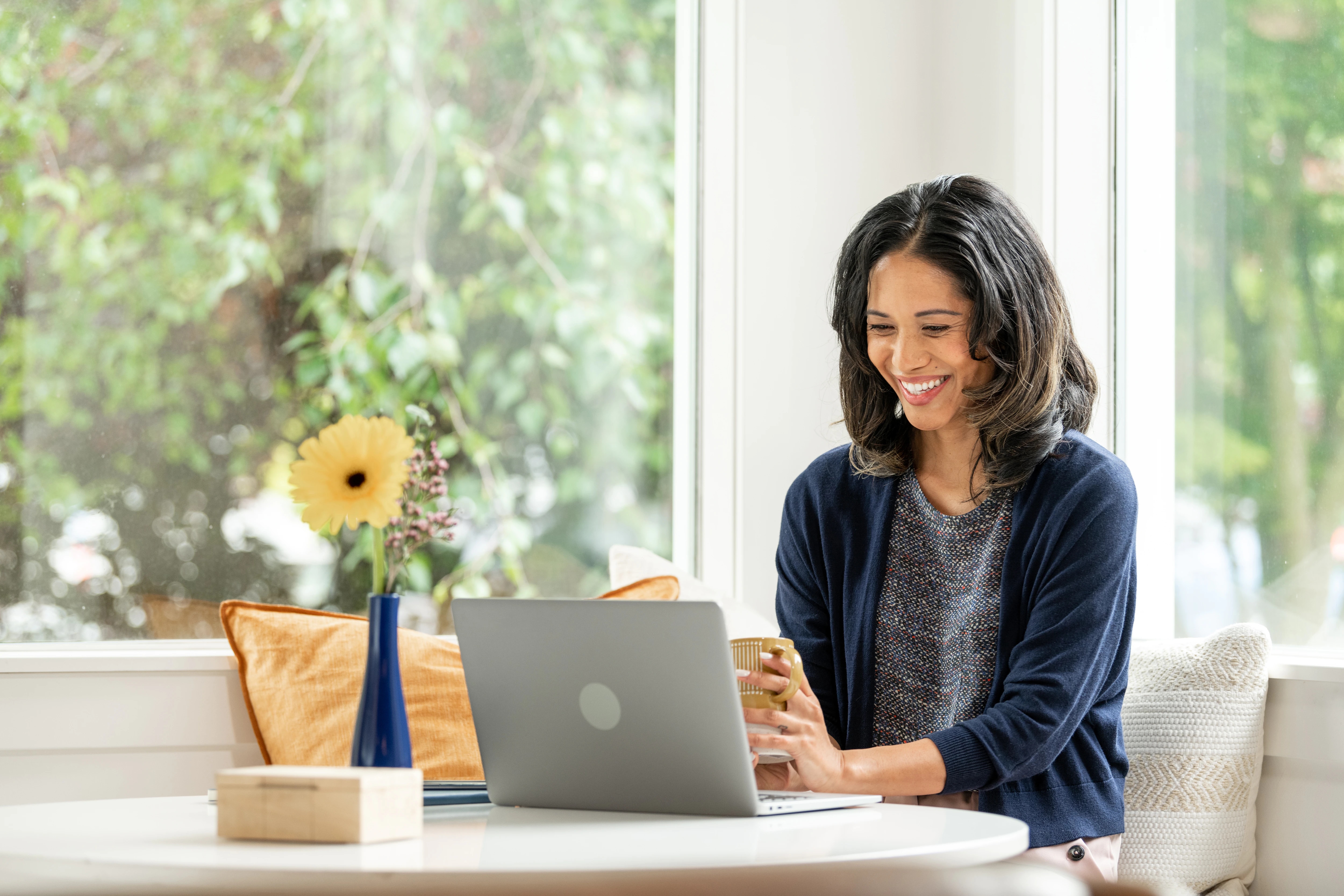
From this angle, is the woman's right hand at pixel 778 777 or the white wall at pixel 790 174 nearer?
the woman's right hand at pixel 778 777

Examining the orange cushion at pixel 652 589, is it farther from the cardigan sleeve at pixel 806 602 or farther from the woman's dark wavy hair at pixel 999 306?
the woman's dark wavy hair at pixel 999 306

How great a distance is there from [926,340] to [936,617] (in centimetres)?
38

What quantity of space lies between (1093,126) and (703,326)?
2.63ft

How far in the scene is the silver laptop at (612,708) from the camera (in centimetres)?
111

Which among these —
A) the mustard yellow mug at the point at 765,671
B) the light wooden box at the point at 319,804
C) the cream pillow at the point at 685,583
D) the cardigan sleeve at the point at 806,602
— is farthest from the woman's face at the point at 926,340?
the light wooden box at the point at 319,804

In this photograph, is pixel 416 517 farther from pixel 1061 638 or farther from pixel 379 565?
pixel 1061 638

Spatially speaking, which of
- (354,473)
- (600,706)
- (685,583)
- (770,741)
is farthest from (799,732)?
(685,583)

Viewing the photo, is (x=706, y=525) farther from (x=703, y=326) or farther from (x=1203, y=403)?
(x=1203, y=403)

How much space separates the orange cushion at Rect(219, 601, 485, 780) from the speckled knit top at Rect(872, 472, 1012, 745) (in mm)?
590

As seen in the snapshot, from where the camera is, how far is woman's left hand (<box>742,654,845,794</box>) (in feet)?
4.64

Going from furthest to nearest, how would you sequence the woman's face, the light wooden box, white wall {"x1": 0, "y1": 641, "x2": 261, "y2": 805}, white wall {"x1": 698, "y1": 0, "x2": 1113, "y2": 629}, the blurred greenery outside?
white wall {"x1": 698, "y1": 0, "x2": 1113, "y2": 629}
the blurred greenery outside
white wall {"x1": 0, "y1": 641, "x2": 261, "y2": 805}
the woman's face
the light wooden box

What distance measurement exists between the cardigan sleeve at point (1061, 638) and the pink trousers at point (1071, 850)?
0.29ft

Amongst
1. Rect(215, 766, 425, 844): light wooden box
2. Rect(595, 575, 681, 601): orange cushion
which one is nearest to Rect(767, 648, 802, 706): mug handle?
Rect(215, 766, 425, 844): light wooden box

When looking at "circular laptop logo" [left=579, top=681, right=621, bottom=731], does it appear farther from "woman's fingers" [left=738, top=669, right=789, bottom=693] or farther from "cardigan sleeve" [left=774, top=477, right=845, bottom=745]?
"cardigan sleeve" [left=774, top=477, right=845, bottom=745]
